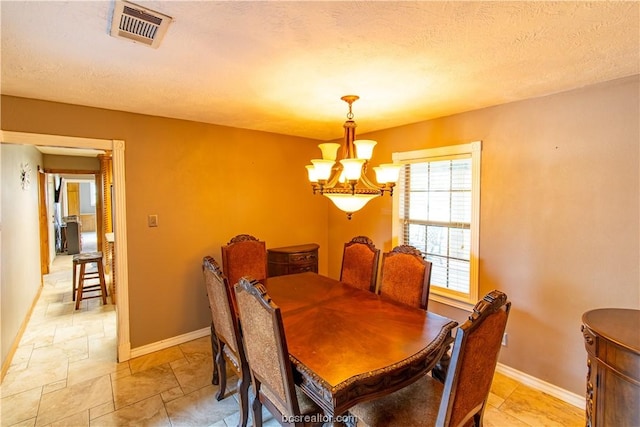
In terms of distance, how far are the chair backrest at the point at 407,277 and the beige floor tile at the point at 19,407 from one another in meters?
2.76

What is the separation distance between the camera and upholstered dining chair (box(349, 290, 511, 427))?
1.26 meters

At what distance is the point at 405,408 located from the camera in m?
1.58

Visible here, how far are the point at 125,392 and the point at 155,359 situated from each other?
20.3 inches

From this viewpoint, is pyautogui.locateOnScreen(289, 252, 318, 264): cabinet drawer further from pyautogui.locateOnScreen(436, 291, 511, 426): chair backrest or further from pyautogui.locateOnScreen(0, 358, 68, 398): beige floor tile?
pyautogui.locateOnScreen(436, 291, 511, 426): chair backrest

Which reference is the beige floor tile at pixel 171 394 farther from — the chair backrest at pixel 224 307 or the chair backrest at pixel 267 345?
the chair backrest at pixel 267 345

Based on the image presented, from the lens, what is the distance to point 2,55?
5.64ft

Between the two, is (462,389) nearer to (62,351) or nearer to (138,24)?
(138,24)

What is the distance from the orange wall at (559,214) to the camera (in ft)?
6.82

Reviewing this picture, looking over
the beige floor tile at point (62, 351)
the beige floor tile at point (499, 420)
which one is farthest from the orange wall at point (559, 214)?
the beige floor tile at point (62, 351)

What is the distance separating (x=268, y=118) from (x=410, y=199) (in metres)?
1.76

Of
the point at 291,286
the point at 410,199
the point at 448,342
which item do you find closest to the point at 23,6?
the point at 291,286

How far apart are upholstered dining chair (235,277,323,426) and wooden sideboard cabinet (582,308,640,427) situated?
143cm

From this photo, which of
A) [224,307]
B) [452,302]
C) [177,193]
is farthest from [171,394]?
[452,302]

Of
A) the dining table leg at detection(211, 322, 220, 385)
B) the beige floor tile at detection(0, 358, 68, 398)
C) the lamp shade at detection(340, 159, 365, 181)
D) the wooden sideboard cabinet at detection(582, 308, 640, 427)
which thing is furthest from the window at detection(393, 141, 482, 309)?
the beige floor tile at detection(0, 358, 68, 398)
